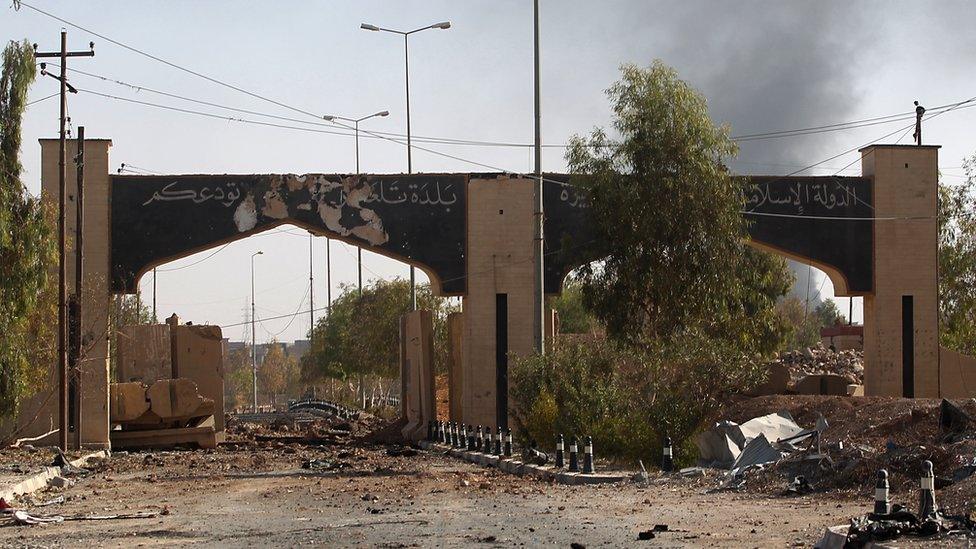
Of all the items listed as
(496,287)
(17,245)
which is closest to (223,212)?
(17,245)

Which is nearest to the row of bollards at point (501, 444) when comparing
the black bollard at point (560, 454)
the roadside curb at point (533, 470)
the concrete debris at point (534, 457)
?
the black bollard at point (560, 454)

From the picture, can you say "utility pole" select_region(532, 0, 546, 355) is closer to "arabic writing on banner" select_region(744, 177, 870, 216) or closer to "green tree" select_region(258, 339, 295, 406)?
"arabic writing on banner" select_region(744, 177, 870, 216)

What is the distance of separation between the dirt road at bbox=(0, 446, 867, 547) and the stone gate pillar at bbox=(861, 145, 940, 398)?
1477cm

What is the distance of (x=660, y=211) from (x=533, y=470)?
32.0ft

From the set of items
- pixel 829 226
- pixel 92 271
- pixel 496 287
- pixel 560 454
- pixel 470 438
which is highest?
pixel 829 226

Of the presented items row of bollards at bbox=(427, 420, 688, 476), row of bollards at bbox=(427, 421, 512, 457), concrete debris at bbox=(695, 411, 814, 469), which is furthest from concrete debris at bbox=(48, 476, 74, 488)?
concrete debris at bbox=(695, 411, 814, 469)

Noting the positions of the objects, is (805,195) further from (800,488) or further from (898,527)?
(898,527)

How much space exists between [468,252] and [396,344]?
2989 centimetres

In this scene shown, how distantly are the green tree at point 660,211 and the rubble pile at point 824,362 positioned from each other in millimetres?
21824

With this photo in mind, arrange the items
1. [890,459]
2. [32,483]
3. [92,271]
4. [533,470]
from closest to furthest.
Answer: [890,459], [32,483], [533,470], [92,271]

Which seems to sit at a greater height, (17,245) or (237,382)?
(17,245)

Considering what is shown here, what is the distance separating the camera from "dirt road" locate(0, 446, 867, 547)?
11719 millimetres

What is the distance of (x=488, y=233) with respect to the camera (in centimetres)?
3281

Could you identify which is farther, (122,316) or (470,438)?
(122,316)
